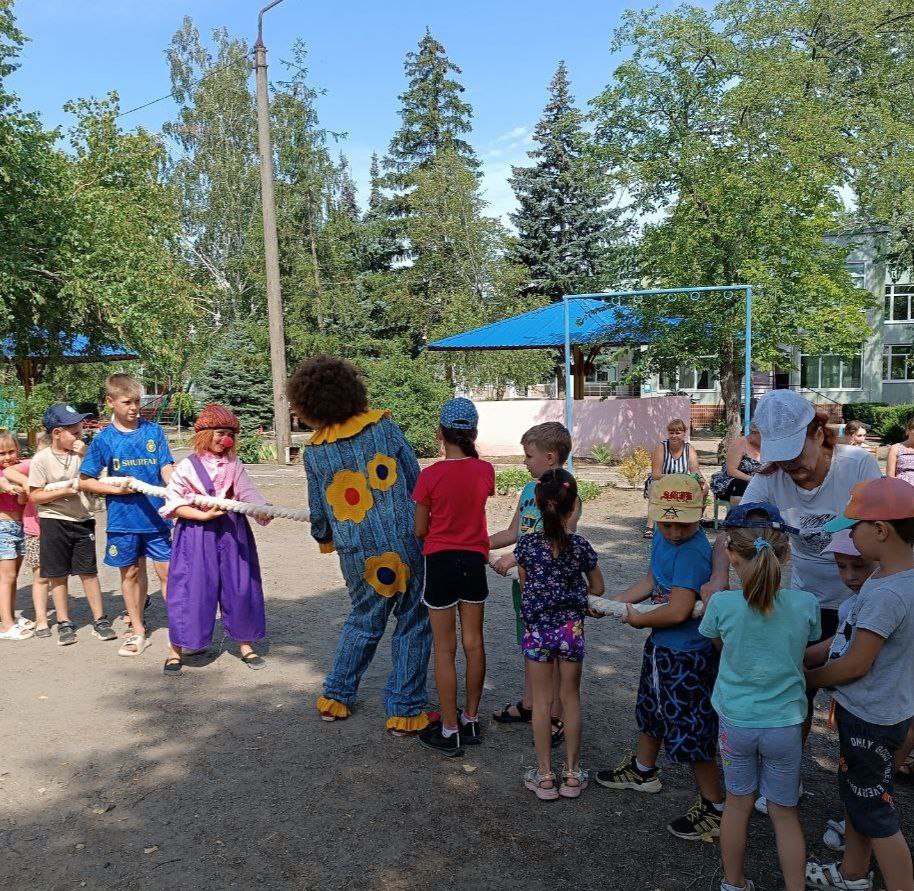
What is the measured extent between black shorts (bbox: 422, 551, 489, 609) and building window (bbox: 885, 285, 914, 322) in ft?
118

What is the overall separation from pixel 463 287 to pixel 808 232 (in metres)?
15.2

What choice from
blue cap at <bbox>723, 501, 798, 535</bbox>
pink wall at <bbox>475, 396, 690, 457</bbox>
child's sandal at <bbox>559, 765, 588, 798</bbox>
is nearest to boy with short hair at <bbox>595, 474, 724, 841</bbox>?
blue cap at <bbox>723, 501, 798, 535</bbox>

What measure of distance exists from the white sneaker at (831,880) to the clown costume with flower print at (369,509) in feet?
6.65

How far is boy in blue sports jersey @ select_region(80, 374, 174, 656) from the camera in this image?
18.6 feet

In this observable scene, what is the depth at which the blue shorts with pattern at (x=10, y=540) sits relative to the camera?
6160 millimetres

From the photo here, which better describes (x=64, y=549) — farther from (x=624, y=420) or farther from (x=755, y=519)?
(x=624, y=420)

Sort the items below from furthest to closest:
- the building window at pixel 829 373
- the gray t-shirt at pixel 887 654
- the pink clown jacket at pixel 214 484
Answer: the building window at pixel 829 373, the pink clown jacket at pixel 214 484, the gray t-shirt at pixel 887 654

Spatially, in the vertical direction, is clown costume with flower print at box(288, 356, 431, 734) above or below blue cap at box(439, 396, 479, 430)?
below

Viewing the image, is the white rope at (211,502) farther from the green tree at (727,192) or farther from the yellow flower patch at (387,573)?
the green tree at (727,192)

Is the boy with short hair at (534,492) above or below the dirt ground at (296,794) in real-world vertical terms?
above

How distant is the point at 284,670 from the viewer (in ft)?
17.9

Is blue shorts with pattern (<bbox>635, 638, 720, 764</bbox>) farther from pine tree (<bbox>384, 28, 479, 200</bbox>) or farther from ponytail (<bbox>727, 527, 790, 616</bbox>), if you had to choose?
pine tree (<bbox>384, 28, 479, 200</bbox>)

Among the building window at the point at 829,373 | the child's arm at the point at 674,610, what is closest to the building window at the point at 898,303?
the building window at the point at 829,373

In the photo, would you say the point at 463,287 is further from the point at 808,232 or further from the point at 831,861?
the point at 831,861
